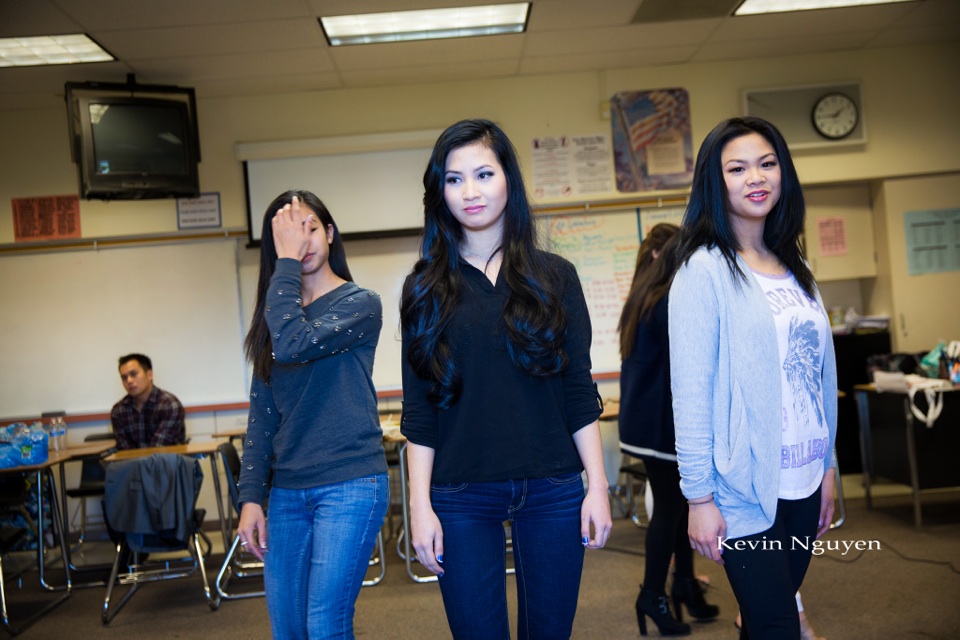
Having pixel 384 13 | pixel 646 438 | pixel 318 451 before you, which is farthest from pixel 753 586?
pixel 384 13

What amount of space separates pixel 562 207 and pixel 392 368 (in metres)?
1.73

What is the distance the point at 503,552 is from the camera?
152 cm

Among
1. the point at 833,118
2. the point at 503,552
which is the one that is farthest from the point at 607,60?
the point at 503,552

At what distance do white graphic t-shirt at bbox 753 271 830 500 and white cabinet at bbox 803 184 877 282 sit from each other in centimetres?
462

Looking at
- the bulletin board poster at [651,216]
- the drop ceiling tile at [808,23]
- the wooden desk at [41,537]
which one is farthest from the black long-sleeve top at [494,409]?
the bulletin board poster at [651,216]

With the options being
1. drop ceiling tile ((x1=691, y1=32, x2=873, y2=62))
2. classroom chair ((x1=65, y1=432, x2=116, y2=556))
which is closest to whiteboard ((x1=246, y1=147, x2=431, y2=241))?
classroom chair ((x1=65, y1=432, x2=116, y2=556))

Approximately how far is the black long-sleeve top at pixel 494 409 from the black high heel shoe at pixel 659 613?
1.64 metres

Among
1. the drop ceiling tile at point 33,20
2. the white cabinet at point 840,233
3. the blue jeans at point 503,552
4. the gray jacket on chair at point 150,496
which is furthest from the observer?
the white cabinet at point 840,233

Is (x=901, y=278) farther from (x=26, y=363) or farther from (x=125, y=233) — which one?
(x=26, y=363)

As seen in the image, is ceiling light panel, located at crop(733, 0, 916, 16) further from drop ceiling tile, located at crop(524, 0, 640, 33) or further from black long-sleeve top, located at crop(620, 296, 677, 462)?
black long-sleeve top, located at crop(620, 296, 677, 462)

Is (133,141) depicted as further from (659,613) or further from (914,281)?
(914,281)

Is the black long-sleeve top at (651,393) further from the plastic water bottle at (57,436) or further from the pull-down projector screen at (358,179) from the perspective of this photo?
the plastic water bottle at (57,436)

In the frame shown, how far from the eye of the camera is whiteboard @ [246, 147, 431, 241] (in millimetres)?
5785

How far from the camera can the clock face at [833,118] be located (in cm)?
583
